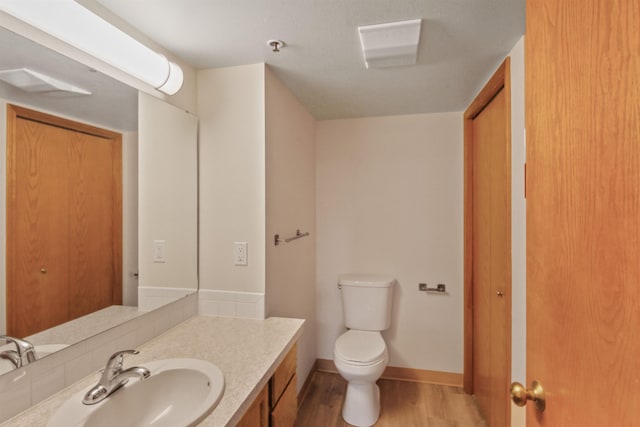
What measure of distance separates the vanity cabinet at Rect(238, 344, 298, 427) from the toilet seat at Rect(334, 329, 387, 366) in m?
0.63

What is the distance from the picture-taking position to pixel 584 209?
521 millimetres

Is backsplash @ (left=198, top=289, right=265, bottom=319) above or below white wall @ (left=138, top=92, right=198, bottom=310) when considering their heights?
below

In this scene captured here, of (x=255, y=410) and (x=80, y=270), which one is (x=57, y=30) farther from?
(x=255, y=410)

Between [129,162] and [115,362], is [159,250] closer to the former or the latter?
[129,162]

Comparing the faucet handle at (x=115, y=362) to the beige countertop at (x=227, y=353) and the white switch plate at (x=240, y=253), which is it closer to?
the beige countertop at (x=227, y=353)

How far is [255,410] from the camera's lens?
1.03 meters

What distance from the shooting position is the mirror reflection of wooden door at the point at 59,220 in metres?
0.90

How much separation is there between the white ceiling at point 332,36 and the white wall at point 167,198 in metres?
0.33

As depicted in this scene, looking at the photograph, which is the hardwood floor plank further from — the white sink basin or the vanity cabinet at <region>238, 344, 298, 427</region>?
the white sink basin

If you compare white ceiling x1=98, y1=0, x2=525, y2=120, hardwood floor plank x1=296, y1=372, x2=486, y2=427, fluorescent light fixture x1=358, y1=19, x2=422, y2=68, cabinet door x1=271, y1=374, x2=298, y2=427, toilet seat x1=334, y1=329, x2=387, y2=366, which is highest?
white ceiling x1=98, y1=0, x2=525, y2=120

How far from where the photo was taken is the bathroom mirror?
896 mm

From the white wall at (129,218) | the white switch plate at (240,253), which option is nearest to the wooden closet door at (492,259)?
→ the white switch plate at (240,253)

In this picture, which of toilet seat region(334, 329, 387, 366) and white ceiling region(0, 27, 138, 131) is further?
toilet seat region(334, 329, 387, 366)

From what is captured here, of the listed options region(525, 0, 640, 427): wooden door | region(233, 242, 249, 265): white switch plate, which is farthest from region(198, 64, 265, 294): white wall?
region(525, 0, 640, 427): wooden door
